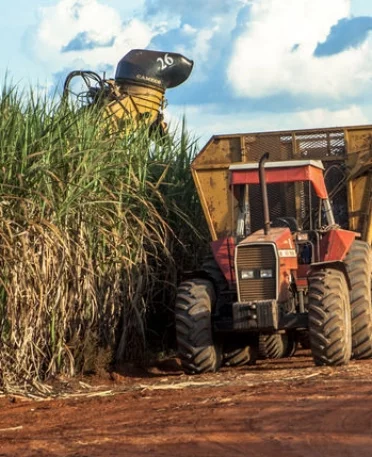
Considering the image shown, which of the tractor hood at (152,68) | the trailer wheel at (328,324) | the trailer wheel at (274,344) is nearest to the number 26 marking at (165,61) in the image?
the tractor hood at (152,68)

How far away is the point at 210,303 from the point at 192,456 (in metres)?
5.02

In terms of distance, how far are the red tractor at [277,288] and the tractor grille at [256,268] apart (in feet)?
0.03

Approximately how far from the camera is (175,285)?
1281cm

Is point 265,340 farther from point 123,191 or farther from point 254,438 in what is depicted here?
point 254,438

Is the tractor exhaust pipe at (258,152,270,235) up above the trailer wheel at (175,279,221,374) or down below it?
above

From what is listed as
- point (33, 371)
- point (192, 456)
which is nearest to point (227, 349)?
point (33, 371)

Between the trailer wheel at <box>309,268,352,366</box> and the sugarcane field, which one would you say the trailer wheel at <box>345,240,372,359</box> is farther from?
the trailer wheel at <box>309,268,352,366</box>

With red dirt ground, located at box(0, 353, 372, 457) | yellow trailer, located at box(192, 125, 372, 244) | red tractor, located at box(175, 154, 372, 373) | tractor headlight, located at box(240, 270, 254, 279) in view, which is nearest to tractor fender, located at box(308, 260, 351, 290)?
red tractor, located at box(175, 154, 372, 373)

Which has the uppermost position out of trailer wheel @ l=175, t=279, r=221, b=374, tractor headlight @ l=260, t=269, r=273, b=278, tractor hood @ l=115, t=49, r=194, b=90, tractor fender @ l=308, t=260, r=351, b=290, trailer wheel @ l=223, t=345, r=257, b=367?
tractor hood @ l=115, t=49, r=194, b=90

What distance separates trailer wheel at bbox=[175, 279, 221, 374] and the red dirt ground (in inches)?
19.2

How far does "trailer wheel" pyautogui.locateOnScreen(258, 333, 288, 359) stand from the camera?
1235cm

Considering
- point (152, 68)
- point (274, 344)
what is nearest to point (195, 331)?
point (274, 344)

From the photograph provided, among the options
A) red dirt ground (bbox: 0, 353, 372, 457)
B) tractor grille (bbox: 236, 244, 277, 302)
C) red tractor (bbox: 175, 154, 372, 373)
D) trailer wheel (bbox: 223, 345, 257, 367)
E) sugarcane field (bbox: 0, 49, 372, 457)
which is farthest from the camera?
trailer wheel (bbox: 223, 345, 257, 367)

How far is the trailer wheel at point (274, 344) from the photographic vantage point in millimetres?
12347
